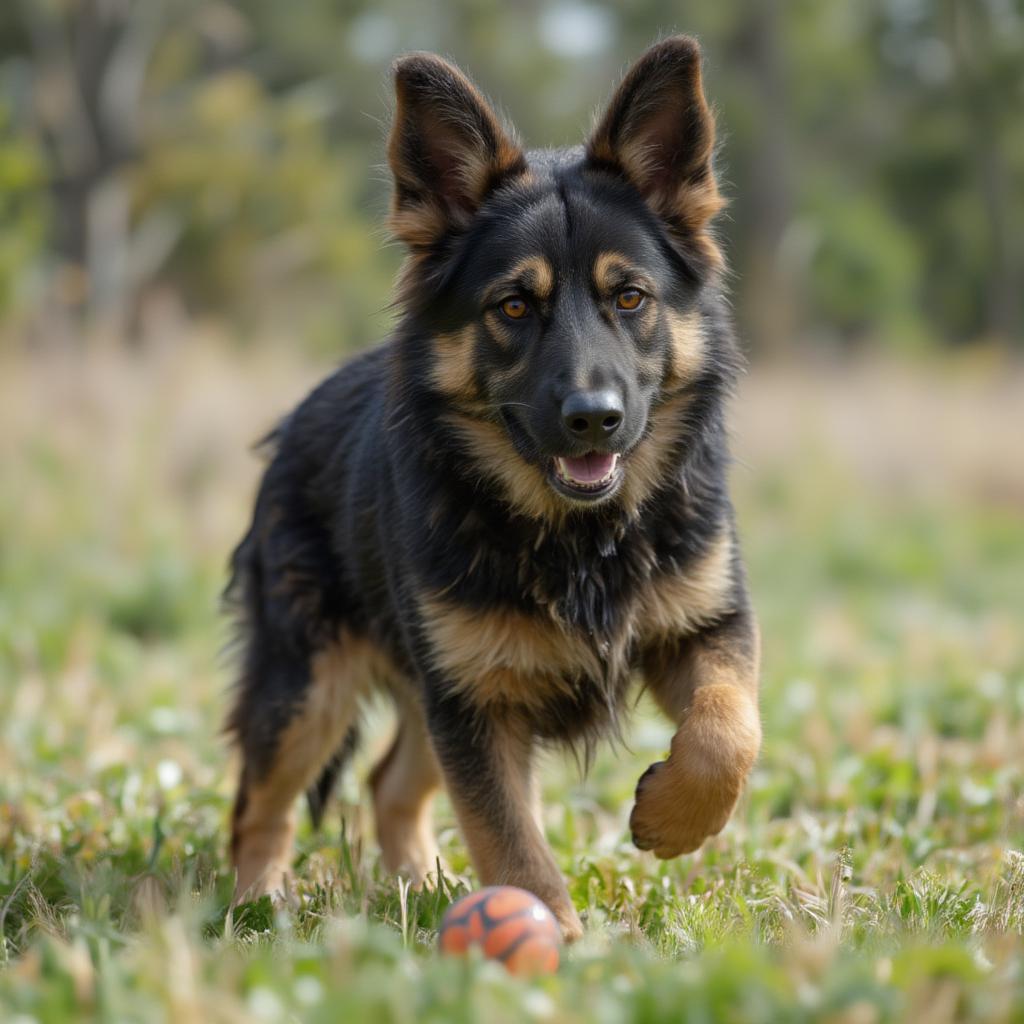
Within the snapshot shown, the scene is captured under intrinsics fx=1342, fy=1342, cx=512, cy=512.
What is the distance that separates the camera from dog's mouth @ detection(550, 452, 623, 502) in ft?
13.5

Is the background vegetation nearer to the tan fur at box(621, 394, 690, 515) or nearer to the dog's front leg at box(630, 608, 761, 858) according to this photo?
the dog's front leg at box(630, 608, 761, 858)

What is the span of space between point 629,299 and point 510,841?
1726 millimetres

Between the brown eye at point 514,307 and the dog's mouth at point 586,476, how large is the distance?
1.63ft

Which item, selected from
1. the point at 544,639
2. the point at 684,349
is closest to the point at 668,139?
the point at 684,349

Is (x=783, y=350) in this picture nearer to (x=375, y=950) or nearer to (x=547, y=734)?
(x=547, y=734)

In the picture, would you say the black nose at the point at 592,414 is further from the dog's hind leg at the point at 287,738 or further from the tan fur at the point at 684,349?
the dog's hind leg at the point at 287,738

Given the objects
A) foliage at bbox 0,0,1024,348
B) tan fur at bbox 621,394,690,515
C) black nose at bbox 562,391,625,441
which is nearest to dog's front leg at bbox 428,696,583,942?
tan fur at bbox 621,394,690,515

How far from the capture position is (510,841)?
13.0ft

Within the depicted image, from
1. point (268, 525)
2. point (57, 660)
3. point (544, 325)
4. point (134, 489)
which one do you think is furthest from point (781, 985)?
point (134, 489)

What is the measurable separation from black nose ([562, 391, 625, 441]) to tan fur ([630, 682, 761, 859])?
0.87 m

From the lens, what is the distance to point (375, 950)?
9.06 feet

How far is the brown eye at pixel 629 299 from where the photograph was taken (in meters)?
4.28

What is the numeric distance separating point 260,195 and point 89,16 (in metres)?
3.85

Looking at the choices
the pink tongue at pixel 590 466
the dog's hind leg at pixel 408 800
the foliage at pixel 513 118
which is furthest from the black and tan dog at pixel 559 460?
the foliage at pixel 513 118
